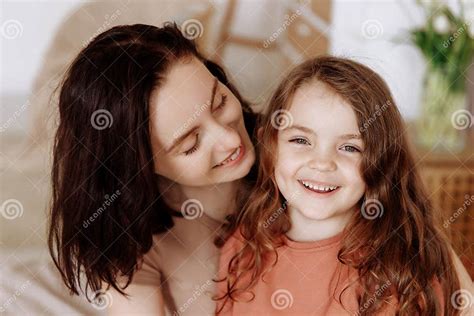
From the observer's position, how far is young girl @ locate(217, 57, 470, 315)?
1.17 meters

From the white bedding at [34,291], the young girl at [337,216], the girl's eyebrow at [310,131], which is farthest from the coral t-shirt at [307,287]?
the white bedding at [34,291]

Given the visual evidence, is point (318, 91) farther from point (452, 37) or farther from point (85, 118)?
point (452, 37)

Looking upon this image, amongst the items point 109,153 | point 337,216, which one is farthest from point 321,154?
point 109,153

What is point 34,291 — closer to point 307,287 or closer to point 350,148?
point 307,287

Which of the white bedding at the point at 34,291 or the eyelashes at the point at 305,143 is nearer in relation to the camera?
the eyelashes at the point at 305,143

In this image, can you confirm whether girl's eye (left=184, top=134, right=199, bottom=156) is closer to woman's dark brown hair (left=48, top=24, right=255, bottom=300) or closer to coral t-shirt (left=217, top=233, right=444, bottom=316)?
woman's dark brown hair (left=48, top=24, right=255, bottom=300)

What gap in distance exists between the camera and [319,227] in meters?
1.28

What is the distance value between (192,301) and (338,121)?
0.54 m

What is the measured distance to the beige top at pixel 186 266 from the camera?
1355 millimetres

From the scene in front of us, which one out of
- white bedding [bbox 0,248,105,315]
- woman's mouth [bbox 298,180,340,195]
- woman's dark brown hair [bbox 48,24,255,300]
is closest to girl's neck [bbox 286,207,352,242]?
woman's mouth [bbox 298,180,340,195]

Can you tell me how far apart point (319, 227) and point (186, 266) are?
0.32 m

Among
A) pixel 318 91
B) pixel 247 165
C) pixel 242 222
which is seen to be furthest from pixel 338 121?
pixel 242 222

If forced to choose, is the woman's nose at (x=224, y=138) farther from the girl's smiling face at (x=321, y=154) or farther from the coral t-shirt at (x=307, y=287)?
the coral t-shirt at (x=307, y=287)

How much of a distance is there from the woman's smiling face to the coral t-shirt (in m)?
0.22
